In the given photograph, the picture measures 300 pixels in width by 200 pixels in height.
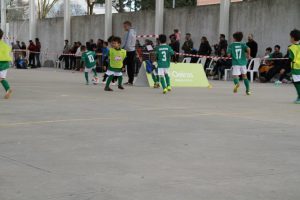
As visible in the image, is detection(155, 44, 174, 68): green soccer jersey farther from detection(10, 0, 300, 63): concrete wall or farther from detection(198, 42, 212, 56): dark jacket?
detection(198, 42, 212, 56): dark jacket

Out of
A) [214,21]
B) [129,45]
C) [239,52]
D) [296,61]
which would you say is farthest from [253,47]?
[296,61]

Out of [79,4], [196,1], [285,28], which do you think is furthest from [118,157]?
[79,4]

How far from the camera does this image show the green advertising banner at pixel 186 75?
19.4m

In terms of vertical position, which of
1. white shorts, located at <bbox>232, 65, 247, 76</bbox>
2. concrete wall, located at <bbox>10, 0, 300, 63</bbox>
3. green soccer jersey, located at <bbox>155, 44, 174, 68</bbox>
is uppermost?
concrete wall, located at <bbox>10, 0, 300, 63</bbox>

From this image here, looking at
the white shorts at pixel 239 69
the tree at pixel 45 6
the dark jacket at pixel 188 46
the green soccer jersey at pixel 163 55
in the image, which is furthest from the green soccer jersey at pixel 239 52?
the tree at pixel 45 6

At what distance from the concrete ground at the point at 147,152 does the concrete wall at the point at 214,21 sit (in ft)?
48.7

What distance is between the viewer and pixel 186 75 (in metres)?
19.7

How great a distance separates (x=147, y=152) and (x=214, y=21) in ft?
77.0

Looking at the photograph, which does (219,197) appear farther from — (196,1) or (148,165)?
(196,1)

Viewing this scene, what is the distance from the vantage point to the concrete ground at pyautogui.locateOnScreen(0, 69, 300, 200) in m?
4.89

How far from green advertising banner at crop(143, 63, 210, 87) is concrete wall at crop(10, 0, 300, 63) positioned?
6.96m

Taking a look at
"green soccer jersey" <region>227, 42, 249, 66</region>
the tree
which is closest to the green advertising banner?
"green soccer jersey" <region>227, 42, 249, 66</region>

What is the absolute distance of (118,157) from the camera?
6273 millimetres

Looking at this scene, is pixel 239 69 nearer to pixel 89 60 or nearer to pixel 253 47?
pixel 89 60
